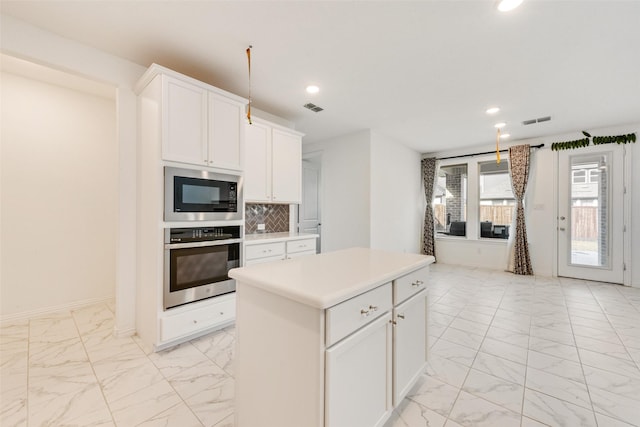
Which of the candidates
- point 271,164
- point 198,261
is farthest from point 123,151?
point 271,164

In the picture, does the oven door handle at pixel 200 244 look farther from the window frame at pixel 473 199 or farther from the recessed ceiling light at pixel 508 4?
the window frame at pixel 473 199

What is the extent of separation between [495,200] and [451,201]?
34.3 inches

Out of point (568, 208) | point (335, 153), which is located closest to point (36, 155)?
point (335, 153)

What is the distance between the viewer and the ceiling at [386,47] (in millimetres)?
1857

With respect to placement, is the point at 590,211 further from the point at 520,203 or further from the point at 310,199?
the point at 310,199

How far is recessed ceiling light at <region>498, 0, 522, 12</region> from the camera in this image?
67.9 inches

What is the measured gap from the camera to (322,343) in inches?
39.8

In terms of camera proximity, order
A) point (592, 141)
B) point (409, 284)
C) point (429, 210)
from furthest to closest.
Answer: point (429, 210), point (592, 141), point (409, 284)

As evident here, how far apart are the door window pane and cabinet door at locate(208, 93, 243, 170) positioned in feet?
18.6

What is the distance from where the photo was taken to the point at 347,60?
2.47 m

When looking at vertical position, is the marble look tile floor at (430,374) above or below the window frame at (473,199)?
below

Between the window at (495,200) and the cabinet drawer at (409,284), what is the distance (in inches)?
185

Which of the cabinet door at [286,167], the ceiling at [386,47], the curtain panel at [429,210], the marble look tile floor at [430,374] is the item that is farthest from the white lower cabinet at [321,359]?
the curtain panel at [429,210]

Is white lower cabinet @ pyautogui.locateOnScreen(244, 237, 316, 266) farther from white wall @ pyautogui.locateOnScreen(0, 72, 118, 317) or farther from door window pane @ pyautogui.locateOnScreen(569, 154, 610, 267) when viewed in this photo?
door window pane @ pyautogui.locateOnScreen(569, 154, 610, 267)
